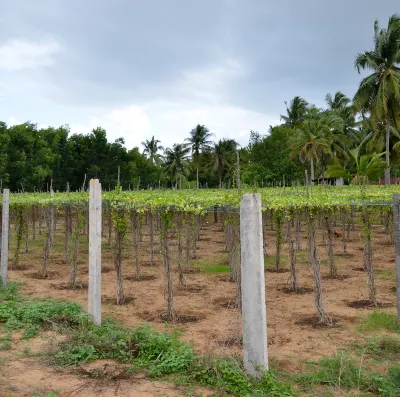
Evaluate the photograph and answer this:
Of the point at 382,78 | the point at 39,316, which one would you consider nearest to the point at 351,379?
the point at 39,316

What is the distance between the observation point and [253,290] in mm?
5070

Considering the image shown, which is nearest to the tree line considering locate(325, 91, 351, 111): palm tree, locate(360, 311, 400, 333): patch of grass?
locate(325, 91, 351, 111): palm tree

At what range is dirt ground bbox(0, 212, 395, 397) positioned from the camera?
4.88 metres

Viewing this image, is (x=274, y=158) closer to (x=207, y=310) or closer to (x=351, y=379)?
(x=207, y=310)

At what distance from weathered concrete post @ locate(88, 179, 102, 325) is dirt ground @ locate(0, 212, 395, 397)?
3.12ft

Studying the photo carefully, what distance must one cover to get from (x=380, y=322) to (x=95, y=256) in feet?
17.2

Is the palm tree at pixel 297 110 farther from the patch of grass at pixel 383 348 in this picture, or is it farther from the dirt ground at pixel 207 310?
the patch of grass at pixel 383 348

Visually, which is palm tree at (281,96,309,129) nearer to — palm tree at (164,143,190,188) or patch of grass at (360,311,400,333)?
palm tree at (164,143,190,188)

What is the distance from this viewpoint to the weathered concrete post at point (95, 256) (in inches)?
282

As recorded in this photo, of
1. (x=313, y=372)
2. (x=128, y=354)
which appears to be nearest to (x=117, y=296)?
(x=128, y=354)

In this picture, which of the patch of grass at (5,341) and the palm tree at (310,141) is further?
the palm tree at (310,141)

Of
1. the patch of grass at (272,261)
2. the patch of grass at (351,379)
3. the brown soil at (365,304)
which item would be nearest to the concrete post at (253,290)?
the patch of grass at (351,379)

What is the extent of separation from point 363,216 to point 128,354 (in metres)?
5.88

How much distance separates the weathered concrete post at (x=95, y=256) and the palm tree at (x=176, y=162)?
3998 centimetres
